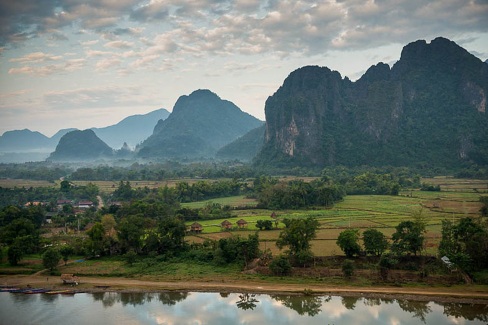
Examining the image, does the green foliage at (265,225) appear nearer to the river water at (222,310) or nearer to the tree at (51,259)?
the river water at (222,310)

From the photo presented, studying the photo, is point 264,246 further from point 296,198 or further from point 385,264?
point 296,198

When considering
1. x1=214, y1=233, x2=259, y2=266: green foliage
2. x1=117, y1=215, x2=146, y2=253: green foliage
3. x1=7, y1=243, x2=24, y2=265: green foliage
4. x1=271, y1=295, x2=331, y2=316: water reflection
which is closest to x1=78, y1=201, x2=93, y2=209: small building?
x1=117, y1=215, x2=146, y2=253: green foliage

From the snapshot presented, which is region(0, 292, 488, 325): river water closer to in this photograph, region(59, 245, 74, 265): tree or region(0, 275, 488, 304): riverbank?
region(0, 275, 488, 304): riverbank

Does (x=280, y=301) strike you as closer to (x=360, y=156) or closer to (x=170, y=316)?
(x=170, y=316)

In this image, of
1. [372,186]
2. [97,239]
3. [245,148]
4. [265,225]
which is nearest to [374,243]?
[265,225]

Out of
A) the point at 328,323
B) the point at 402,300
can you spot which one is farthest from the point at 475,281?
the point at 328,323
